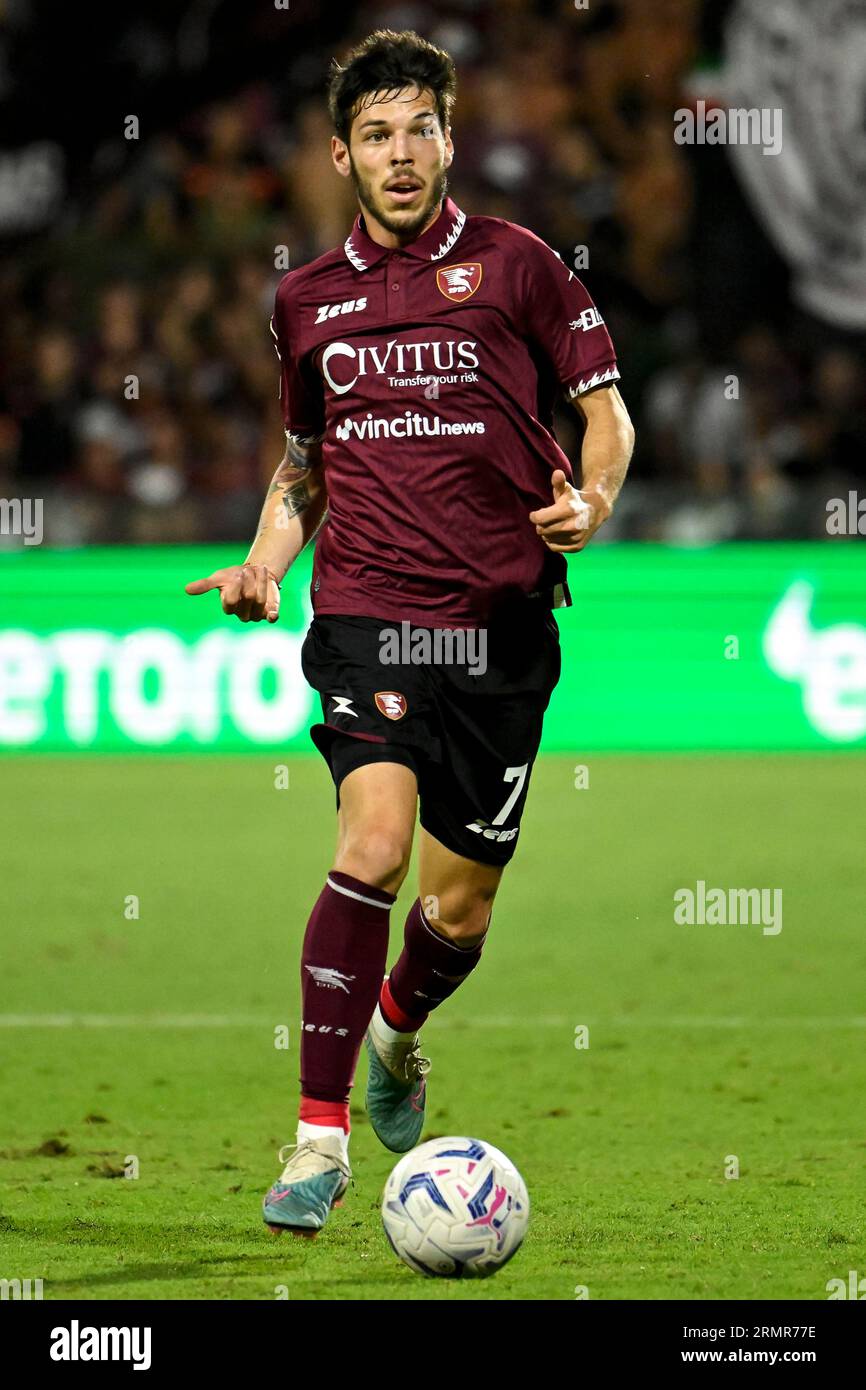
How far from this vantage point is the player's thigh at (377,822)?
14.7 feet

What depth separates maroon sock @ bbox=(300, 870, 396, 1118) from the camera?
447 centimetres

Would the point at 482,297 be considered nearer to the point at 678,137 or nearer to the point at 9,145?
the point at 678,137

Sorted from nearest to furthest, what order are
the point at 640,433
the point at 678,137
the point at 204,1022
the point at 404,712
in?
the point at 404,712
the point at 204,1022
the point at 640,433
the point at 678,137

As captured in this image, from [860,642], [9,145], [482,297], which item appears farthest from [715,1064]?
[9,145]

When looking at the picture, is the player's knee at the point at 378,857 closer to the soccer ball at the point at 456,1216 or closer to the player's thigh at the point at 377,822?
the player's thigh at the point at 377,822

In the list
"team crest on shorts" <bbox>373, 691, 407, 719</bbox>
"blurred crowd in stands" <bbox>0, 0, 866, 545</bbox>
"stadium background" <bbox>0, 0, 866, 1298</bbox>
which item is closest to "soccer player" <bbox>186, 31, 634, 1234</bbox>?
"team crest on shorts" <bbox>373, 691, 407, 719</bbox>

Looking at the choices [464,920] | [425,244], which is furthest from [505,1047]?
[425,244]

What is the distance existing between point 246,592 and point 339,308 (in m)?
0.73

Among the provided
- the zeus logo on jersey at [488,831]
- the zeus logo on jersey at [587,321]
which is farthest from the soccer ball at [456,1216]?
the zeus logo on jersey at [587,321]

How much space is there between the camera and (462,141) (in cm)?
1505

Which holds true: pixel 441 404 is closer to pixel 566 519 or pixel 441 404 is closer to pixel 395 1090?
pixel 566 519

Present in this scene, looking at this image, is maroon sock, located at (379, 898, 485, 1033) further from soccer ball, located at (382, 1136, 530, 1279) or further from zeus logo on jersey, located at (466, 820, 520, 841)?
soccer ball, located at (382, 1136, 530, 1279)

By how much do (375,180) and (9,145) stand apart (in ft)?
38.3

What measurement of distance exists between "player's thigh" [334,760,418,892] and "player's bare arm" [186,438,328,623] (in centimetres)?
38
